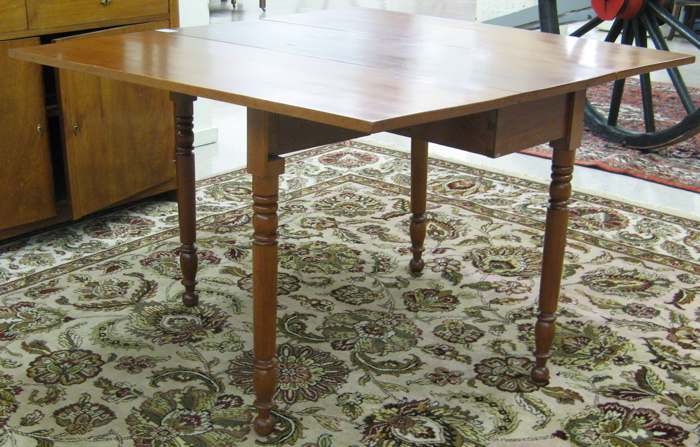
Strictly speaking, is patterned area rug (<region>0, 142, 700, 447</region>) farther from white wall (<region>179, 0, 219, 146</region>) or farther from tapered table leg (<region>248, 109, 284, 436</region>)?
white wall (<region>179, 0, 219, 146</region>)

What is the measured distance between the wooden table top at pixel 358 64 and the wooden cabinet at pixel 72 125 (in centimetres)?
67

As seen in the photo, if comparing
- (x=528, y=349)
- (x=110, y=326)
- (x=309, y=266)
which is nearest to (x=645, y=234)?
(x=528, y=349)

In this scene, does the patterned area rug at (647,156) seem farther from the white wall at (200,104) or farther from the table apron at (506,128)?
the table apron at (506,128)

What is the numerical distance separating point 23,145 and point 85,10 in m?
0.51

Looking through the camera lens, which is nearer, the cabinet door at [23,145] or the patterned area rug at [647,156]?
the cabinet door at [23,145]

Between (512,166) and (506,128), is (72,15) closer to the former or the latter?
(506,128)

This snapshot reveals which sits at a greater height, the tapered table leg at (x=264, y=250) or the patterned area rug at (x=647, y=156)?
the tapered table leg at (x=264, y=250)

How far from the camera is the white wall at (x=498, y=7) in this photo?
6.77 m

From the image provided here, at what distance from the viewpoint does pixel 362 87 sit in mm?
1611

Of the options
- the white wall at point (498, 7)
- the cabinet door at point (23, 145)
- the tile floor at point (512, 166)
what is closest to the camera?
the cabinet door at point (23, 145)

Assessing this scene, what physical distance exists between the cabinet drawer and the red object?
2.01 metres

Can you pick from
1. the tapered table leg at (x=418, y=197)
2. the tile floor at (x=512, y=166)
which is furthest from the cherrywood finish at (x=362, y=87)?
the tile floor at (x=512, y=166)

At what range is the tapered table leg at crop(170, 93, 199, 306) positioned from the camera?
7.28ft

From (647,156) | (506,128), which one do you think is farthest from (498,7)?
(506,128)
